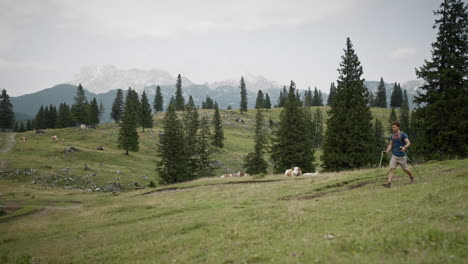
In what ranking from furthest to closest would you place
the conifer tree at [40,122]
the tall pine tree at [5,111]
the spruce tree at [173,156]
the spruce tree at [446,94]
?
the conifer tree at [40,122], the tall pine tree at [5,111], the spruce tree at [173,156], the spruce tree at [446,94]

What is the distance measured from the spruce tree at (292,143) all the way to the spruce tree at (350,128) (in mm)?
5248

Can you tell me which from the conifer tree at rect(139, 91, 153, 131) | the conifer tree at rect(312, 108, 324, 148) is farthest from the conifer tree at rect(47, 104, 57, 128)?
the conifer tree at rect(312, 108, 324, 148)

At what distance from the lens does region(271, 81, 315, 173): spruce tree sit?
39.8 meters

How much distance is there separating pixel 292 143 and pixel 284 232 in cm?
3219

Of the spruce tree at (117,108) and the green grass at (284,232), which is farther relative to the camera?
the spruce tree at (117,108)

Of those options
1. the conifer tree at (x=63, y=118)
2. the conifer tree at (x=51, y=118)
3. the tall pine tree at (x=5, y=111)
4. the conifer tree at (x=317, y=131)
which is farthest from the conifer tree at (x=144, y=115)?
the conifer tree at (x=317, y=131)

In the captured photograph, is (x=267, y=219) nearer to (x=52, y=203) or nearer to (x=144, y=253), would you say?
(x=144, y=253)

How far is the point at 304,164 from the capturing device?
130ft

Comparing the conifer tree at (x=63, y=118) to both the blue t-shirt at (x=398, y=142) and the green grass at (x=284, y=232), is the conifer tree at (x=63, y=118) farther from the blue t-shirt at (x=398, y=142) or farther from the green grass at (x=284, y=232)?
the blue t-shirt at (x=398, y=142)

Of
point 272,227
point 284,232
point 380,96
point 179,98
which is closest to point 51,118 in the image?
point 179,98

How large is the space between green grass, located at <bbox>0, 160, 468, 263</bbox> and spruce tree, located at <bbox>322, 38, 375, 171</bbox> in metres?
13.1

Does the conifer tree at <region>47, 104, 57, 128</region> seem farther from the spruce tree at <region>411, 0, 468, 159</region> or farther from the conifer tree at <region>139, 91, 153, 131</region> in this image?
the spruce tree at <region>411, 0, 468, 159</region>

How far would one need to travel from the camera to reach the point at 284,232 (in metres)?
9.08

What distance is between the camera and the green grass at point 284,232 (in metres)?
6.38
